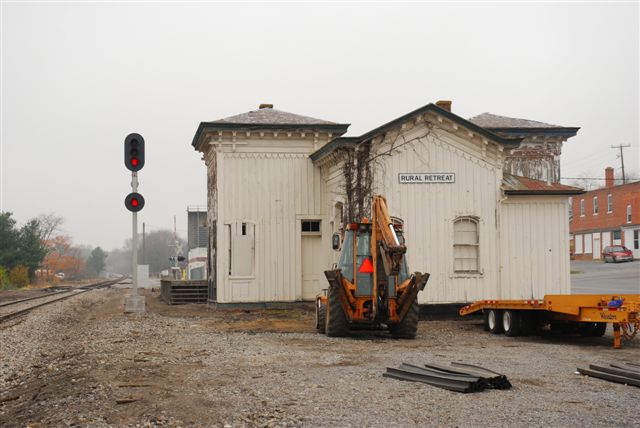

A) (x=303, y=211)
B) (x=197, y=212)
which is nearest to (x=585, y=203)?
(x=197, y=212)

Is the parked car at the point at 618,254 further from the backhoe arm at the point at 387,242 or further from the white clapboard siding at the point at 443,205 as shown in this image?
the backhoe arm at the point at 387,242

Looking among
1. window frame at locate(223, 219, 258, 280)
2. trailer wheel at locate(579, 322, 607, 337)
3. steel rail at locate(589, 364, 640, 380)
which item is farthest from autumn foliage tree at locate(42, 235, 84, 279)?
steel rail at locate(589, 364, 640, 380)

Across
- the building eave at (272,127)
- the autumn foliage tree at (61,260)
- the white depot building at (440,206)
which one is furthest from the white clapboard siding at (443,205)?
the autumn foliage tree at (61,260)

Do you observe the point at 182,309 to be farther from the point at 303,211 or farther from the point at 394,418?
the point at 394,418

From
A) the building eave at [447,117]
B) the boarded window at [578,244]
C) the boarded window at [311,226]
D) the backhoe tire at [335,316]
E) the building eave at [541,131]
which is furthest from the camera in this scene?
the boarded window at [578,244]

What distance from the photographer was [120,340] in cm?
1472

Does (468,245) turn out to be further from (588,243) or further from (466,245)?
(588,243)

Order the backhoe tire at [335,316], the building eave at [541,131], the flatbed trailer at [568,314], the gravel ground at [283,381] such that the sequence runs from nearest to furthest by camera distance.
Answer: the gravel ground at [283,381], the flatbed trailer at [568,314], the backhoe tire at [335,316], the building eave at [541,131]

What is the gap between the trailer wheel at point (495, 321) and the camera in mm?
17100

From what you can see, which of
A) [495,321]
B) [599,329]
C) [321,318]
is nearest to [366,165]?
[321,318]

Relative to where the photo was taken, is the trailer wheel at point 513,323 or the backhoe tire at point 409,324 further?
the trailer wheel at point 513,323

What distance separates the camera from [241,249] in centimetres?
2528

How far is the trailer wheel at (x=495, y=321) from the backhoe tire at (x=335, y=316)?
367 centimetres

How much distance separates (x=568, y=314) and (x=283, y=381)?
7.38 metres
